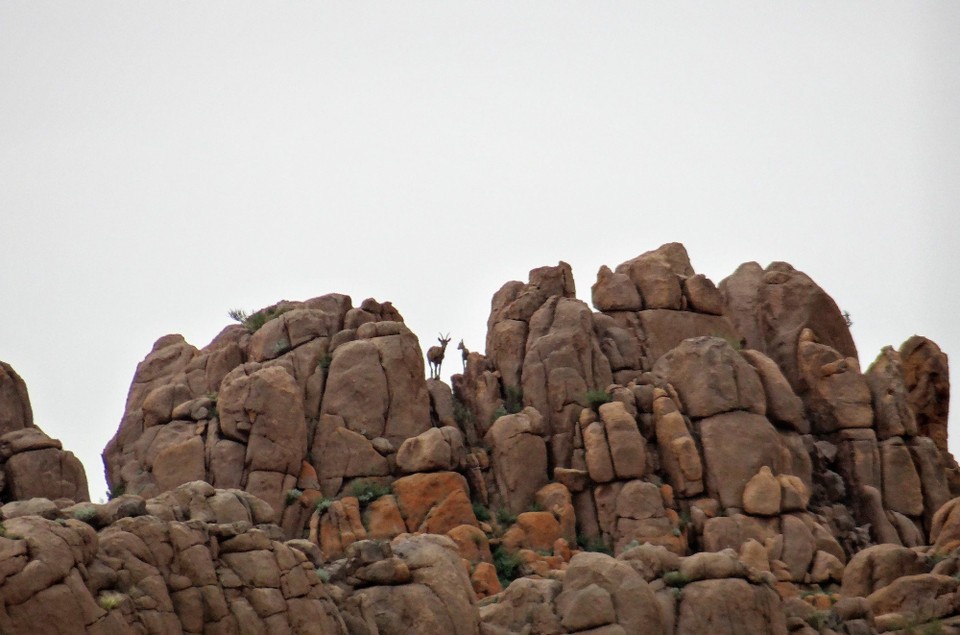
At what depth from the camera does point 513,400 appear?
249 feet

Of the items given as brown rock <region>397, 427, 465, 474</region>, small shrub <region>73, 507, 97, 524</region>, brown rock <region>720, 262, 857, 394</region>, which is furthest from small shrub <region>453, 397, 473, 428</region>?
small shrub <region>73, 507, 97, 524</region>

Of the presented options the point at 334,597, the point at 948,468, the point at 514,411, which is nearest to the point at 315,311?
the point at 514,411

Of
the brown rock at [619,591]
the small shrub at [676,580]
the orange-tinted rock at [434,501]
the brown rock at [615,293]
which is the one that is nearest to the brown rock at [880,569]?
the small shrub at [676,580]

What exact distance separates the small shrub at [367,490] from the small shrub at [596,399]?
10.5 metres

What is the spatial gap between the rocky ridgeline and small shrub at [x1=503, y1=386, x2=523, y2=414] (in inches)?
4.2

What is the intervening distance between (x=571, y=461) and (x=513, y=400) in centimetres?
481

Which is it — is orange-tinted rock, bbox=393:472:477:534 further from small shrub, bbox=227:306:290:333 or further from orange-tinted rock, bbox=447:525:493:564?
small shrub, bbox=227:306:290:333

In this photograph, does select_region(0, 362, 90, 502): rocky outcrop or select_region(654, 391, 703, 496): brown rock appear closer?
select_region(0, 362, 90, 502): rocky outcrop

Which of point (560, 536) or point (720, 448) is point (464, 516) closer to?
point (560, 536)

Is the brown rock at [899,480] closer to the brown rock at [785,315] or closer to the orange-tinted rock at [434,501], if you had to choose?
the brown rock at [785,315]

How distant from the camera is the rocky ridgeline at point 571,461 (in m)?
54.7

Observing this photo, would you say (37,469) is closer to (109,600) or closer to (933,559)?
(109,600)

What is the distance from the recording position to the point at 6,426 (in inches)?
2665

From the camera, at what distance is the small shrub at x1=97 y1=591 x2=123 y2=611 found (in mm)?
41938
